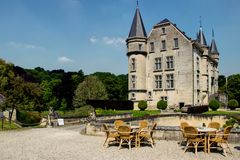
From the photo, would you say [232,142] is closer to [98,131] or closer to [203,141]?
[203,141]

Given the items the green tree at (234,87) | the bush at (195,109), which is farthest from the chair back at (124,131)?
the green tree at (234,87)

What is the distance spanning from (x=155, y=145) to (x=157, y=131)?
1677mm

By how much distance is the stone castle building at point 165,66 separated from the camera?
39719 mm

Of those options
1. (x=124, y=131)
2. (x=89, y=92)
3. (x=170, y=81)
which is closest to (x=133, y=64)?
(x=170, y=81)

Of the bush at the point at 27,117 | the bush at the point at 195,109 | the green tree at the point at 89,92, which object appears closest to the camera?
the bush at the point at 27,117

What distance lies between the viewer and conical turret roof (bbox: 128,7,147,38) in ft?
138

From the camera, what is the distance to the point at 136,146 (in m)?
11.0

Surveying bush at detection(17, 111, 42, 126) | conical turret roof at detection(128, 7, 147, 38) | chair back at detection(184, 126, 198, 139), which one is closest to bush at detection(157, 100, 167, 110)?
conical turret roof at detection(128, 7, 147, 38)

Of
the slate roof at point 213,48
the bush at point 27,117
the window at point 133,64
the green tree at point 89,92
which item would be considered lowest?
the bush at point 27,117

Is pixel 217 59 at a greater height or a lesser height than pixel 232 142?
greater

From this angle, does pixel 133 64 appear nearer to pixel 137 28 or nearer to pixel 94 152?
pixel 137 28

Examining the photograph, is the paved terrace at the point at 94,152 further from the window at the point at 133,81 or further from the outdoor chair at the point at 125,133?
the window at the point at 133,81

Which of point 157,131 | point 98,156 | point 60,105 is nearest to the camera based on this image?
point 98,156

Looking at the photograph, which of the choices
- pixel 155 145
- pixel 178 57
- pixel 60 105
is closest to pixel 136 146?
pixel 155 145
